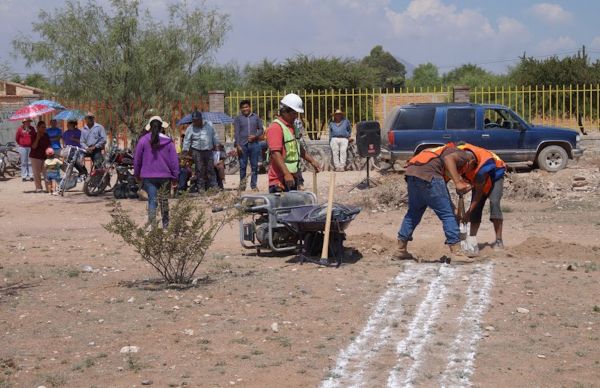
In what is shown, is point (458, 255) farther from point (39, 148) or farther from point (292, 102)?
point (39, 148)

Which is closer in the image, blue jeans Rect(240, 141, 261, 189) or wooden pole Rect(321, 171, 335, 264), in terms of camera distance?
wooden pole Rect(321, 171, 335, 264)

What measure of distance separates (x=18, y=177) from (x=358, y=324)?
62.5ft

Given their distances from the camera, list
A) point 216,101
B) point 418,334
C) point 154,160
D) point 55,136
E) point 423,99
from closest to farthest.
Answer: point 418,334
point 154,160
point 55,136
point 216,101
point 423,99

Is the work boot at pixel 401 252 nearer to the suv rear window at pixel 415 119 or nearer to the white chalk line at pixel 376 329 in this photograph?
the white chalk line at pixel 376 329

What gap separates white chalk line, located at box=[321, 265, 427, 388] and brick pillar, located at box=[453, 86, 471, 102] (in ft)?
52.7

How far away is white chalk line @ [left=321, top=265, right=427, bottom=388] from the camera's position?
6.21 metres

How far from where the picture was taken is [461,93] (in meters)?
24.9

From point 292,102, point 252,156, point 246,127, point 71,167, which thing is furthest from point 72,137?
point 292,102

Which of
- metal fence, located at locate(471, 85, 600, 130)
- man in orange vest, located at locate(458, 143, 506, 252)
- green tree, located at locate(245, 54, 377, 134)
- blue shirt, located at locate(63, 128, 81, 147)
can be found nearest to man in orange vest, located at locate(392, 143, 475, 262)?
man in orange vest, located at locate(458, 143, 506, 252)

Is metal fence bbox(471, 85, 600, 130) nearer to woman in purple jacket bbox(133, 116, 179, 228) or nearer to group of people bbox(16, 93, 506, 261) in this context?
group of people bbox(16, 93, 506, 261)

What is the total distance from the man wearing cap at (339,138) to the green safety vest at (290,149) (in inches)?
465

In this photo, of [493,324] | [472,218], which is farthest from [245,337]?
[472,218]

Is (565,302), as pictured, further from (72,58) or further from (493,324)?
(72,58)

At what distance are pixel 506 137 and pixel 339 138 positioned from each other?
13.5 feet
